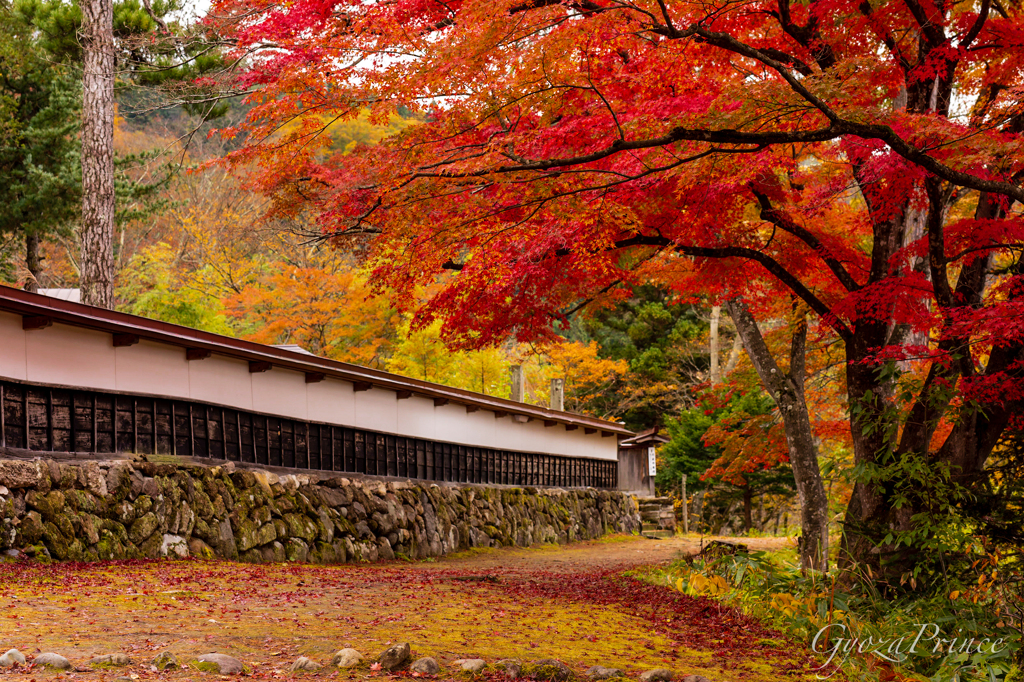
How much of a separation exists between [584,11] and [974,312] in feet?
15.5

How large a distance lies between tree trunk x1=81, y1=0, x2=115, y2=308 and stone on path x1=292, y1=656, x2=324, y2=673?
12.5 metres

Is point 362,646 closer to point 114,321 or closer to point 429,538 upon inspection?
point 114,321

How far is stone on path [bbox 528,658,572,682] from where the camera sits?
226 inches

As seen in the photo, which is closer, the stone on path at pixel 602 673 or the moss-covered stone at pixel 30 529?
the stone on path at pixel 602 673

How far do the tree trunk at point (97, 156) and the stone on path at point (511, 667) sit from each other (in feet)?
42.5

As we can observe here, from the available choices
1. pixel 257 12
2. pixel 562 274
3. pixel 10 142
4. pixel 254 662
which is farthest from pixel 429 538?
pixel 10 142

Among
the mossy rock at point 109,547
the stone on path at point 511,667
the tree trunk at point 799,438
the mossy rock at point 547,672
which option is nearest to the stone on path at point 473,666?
the stone on path at point 511,667

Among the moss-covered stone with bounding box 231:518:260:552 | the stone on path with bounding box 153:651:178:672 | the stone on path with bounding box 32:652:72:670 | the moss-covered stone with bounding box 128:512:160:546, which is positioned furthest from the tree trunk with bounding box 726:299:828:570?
the stone on path with bounding box 32:652:72:670

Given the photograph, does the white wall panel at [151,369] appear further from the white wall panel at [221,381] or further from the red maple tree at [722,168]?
the red maple tree at [722,168]

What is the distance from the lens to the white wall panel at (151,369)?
1166 centimetres

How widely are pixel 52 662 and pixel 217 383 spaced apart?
8.60 meters

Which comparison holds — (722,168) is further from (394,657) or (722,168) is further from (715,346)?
(715,346)

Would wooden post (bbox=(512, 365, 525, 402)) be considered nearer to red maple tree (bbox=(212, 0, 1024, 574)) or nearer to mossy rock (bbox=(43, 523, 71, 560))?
red maple tree (bbox=(212, 0, 1024, 574))

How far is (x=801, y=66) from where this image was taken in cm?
744
